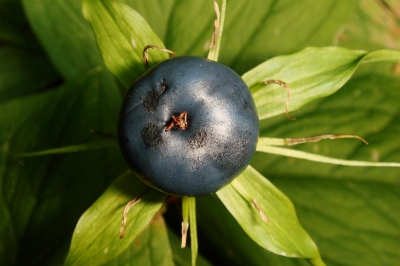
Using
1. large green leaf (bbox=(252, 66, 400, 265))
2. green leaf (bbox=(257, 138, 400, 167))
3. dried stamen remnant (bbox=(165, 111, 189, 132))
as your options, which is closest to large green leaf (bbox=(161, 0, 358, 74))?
large green leaf (bbox=(252, 66, 400, 265))

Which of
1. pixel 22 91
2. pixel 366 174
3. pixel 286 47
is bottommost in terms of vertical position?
pixel 366 174

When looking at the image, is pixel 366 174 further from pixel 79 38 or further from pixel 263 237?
pixel 79 38

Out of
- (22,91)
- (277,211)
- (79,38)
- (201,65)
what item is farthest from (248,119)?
(22,91)

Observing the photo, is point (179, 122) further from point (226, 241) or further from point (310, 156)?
point (226, 241)

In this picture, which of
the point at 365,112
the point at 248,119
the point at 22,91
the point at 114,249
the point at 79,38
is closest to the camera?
the point at 248,119

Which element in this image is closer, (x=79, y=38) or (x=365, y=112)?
(x=365, y=112)

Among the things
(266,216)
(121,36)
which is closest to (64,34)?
(121,36)
